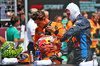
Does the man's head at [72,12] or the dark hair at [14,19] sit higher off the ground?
the man's head at [72,12]

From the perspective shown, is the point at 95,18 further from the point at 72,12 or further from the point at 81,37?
the point at 81,37

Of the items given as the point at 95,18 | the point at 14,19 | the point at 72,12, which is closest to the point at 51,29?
the point at 72,12

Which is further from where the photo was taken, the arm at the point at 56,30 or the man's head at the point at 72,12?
the man's head at the point at 72,12

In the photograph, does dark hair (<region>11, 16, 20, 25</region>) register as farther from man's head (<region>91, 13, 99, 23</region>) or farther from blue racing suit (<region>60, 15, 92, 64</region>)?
man's head (<region>91, 13, 99, 23</region>)

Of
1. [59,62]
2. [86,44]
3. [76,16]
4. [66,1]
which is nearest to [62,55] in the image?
[59,62]

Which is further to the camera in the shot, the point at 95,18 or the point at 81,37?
the point at 95,18

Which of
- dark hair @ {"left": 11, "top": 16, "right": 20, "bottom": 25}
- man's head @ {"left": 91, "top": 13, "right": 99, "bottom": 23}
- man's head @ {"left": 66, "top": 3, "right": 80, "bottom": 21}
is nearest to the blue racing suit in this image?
man's head @ {"left": 66, "top": 3, "right": 80, "bottom": 21}

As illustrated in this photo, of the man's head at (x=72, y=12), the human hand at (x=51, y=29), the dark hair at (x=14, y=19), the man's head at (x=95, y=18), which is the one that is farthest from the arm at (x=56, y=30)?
the man's head at (x=95, y=18)

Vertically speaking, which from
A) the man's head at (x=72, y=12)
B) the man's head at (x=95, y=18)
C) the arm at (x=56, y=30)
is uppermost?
the man's head at (x=72, y=12)

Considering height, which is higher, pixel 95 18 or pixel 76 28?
pixel 76 28

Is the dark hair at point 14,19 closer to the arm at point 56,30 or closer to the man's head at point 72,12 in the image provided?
the man's head at point 72,12

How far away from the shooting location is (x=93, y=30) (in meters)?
7.73

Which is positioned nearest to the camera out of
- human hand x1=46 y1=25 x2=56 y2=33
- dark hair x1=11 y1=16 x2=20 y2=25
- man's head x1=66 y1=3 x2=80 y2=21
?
human hand x1=46 y1=25 x2=56 y2=33

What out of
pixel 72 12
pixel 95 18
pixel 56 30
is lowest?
pixel 95 18
